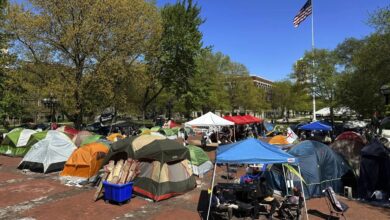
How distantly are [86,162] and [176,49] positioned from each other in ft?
82.6

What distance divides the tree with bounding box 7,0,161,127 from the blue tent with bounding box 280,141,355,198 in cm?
2047

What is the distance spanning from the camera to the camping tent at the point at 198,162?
15870mm

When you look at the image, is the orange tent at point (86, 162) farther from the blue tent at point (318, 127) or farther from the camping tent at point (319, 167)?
the blue tent at point (318, 127)

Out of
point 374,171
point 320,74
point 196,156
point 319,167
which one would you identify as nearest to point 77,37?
point 196,156

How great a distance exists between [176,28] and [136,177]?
92.1ft

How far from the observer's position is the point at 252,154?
9.52m

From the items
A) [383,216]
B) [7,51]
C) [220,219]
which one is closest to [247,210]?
[220,219]

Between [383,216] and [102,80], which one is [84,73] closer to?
[102,80]

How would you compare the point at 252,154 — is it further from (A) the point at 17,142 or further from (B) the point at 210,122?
(A) the point at 17,142

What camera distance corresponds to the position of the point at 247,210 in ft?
32.4

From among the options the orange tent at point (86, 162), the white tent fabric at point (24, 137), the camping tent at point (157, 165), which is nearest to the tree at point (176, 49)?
the white tent fabric at point (24, 137)

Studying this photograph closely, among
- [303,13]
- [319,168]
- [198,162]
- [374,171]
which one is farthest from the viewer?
[303,13]

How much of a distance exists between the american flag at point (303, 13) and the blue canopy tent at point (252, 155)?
1117 inches

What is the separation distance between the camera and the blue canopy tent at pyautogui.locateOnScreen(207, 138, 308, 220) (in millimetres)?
9312
